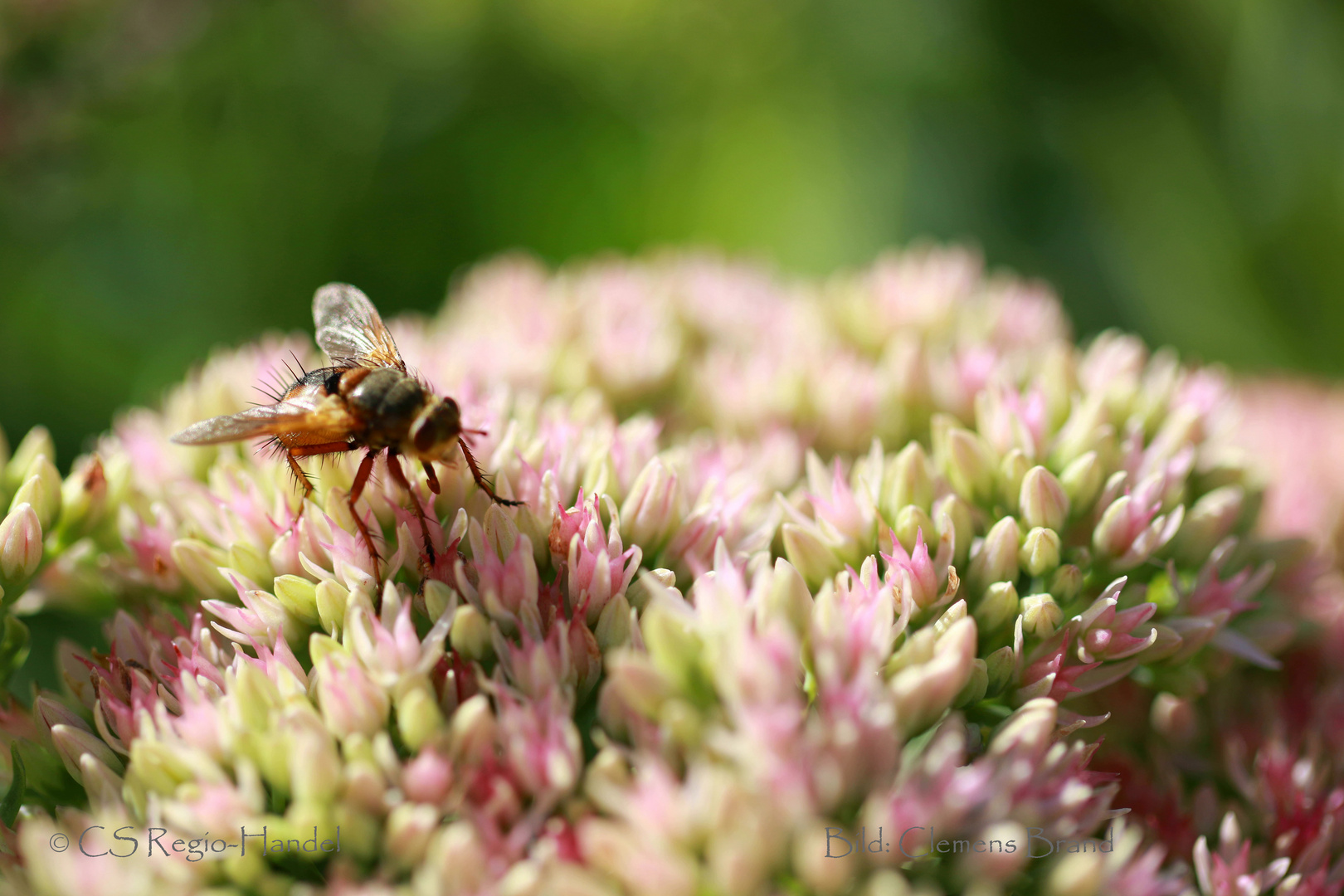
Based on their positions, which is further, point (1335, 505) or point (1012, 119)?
point (1012, 119)

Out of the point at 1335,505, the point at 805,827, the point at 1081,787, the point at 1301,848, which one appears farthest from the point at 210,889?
the point at 1335,505

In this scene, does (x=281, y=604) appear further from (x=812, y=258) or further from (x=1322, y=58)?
(x=1322, y=58)

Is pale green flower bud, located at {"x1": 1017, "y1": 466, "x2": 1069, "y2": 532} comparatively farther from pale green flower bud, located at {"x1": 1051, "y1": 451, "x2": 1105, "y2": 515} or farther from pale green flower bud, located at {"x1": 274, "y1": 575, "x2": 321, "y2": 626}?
pale green flower bud, located at {"x1": 274, "y1": 575, "x2": 321, "y2": 626}

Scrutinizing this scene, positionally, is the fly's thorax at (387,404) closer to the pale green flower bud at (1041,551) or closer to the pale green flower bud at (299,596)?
the pale green flower bud at (299,596)

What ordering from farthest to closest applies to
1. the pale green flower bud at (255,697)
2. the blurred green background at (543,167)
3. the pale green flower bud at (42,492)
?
the blurred green background at (543,167)
the pale green flower bud at (42,492)
the pale green flower bud at (255,697)

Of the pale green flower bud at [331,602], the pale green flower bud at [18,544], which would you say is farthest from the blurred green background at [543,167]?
the pale green flower bud at [331,602]

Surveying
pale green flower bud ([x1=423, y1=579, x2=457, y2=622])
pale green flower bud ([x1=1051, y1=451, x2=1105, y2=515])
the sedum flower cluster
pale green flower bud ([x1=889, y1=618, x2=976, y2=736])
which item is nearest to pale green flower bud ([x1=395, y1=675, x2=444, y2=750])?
the sedum flower cluster
